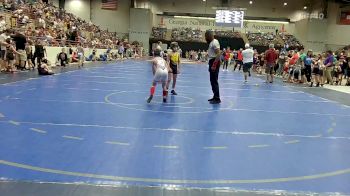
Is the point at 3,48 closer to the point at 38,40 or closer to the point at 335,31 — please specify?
the point at 38,40

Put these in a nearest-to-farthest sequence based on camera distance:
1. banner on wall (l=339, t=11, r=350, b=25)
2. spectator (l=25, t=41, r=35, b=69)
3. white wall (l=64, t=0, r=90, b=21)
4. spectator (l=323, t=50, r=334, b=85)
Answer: spectator (l=25, t=41, r=35, b=69), spectator (l=323, t=50, r=334, b=85), banner on wall (l=339, t=11, r=350, b=25), white wall (l=64, t=0, r=90, b=21)

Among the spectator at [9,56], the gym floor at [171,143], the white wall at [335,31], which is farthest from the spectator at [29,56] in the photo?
the white wall at [335,31]

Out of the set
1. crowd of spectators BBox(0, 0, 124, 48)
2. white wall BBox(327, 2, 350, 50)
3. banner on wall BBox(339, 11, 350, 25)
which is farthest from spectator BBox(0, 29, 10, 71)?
white wall BBox(327, 2, 350, 50)

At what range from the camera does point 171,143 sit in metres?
5.82

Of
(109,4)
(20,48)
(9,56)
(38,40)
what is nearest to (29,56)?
(20,48)

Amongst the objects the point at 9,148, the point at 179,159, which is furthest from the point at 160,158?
the point at 9,148

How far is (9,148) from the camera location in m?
5.11

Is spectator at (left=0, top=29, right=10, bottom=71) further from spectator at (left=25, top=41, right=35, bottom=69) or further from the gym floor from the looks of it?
the gym floor

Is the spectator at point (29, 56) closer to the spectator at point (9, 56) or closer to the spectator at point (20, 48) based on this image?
the spectator at point (20, 48)

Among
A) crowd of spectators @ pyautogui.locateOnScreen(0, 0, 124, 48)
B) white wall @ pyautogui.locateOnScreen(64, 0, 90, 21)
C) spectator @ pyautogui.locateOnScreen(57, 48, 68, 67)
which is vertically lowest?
spectator @ pyautogui.locateOnScreen(57, 48, 68, 67)

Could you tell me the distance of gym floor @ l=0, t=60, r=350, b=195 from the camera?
14.1 feet

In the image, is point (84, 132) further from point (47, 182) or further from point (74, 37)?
point (74, 37)

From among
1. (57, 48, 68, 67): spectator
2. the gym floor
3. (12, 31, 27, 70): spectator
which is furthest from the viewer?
(57, 48, 68, 67): spectator

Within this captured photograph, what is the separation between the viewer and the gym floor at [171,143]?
4.31m
